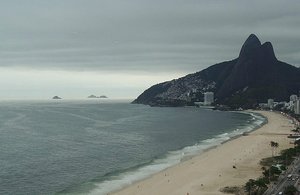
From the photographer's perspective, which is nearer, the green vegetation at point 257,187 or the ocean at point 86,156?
the green vegetation at point 257,187

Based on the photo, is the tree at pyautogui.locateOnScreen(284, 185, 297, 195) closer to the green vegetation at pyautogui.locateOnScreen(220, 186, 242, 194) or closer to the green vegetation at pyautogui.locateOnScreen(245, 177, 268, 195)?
the green vegetation at pyautogui.locateOnScreen(245, 177, 268, 195)

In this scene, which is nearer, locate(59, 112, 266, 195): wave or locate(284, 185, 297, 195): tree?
locate(284, 185, 297, 195): tree

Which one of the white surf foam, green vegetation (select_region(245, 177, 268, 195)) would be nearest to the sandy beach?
the white surf foam

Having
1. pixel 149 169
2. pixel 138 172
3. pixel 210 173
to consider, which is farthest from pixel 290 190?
pixel 149 169

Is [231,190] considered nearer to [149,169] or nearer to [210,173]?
[210,173]

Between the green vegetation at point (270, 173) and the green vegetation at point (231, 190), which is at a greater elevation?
the green vegetation at point (270, 173)

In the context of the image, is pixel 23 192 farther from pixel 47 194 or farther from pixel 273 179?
pixel 273 179

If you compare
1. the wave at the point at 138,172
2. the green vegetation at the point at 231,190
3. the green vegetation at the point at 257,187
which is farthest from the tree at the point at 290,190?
the wave at the point at 138,172

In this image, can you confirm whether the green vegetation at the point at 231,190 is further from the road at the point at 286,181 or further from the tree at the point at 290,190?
the tree at the point at 290,190

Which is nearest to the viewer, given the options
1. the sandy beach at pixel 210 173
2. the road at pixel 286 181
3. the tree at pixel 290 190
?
the tree at pixel 290 190
